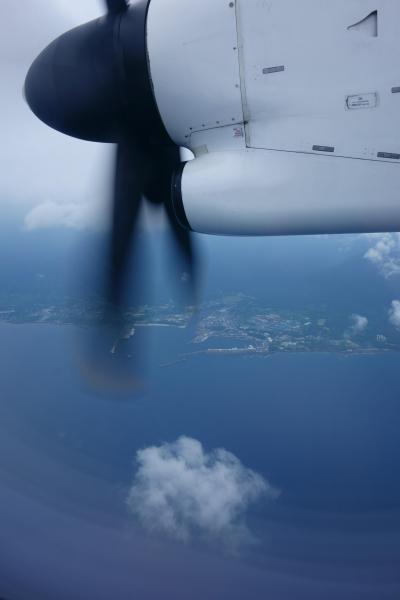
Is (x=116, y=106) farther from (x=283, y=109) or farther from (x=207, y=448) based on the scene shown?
(x=207, y=448)

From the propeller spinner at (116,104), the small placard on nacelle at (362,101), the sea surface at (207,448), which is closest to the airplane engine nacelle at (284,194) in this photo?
the small placard on nacelle at (362,101)

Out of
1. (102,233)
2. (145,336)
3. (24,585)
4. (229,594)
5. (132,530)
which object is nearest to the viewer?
(102,233)

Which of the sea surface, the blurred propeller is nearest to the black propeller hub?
the blurred propeller

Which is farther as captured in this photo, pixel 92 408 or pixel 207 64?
pixel 92 408

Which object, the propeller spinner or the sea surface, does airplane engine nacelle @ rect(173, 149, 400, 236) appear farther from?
the sea surface

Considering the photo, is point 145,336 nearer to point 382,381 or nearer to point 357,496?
point 357,496

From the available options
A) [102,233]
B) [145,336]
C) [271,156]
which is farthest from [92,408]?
[271,156]

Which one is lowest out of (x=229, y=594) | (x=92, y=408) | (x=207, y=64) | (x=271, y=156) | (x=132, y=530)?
(x=229, y=594)

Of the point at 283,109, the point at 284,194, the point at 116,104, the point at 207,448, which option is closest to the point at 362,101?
the point at 283,109
